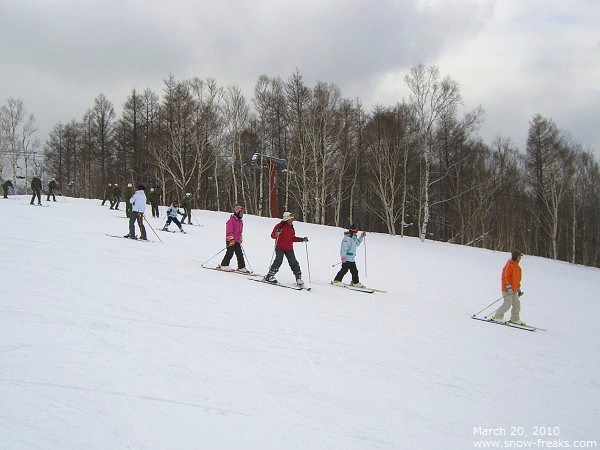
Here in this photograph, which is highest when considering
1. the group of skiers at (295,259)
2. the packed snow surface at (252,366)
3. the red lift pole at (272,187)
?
the red lift pole at (272,187)

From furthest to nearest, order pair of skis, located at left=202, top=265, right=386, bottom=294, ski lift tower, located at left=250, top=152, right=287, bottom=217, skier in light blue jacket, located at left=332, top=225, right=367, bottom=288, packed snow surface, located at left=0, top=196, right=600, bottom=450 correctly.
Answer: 1. ski lift tower, located at left=250, top=152, right=287, bottom=217
2. skier in light blue jacket, located at left=332, top=225, right=367, bottom=288
3. pair of skis, located at left=202, top=265, right=386, bottom=294
4. packed snow surface, located at left=0, top=196, right=600, bottom=450

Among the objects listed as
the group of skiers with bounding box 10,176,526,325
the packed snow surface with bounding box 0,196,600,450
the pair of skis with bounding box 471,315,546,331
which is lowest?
the pair of skis with bounding box 471,315,546,331

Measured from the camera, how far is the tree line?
34250 mm

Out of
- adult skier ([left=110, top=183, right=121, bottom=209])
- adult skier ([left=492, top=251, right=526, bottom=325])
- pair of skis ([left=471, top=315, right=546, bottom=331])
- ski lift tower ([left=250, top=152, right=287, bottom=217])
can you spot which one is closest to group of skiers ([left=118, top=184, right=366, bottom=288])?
pair of skis ([left=471, top=315, right=546, bottom=331])

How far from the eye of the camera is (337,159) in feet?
122

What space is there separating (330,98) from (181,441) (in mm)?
35104

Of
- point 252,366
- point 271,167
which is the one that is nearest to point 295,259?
point 252,366

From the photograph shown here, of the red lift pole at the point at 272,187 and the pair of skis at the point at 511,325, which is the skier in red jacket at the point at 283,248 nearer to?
the pair of skis at the point at 511,325

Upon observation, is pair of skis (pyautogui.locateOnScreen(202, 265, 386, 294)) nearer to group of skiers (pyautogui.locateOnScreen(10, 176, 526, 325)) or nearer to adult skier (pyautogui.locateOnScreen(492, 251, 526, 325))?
group of skiers (pyautogui.locateOnScreen(10, 176, 526, 325))


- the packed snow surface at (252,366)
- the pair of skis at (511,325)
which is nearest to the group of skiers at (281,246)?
the packed snow surface at (252,366)

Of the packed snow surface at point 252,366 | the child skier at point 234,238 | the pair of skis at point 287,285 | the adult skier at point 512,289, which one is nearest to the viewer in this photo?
the packed snow surface at point 252,366

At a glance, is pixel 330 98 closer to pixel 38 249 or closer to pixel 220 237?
pixel 220 237

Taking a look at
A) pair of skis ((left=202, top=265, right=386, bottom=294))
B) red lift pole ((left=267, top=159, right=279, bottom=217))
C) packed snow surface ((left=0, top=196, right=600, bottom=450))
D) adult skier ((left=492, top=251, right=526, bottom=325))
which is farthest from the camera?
red lift pole ((left=267, top=159, right=279, bottom=217))

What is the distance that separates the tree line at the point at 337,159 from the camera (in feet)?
112
